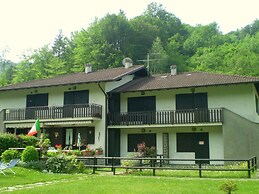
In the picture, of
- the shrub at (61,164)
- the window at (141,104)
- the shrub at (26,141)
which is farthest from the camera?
the window at (141,104)

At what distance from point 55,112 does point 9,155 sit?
771cm

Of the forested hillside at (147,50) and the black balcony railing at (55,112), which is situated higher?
the forested hillside at (147,50)

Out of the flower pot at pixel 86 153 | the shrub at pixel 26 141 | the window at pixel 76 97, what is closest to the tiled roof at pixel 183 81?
the window at pixel 76 97

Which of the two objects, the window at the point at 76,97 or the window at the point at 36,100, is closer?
the window at the point at 76,97

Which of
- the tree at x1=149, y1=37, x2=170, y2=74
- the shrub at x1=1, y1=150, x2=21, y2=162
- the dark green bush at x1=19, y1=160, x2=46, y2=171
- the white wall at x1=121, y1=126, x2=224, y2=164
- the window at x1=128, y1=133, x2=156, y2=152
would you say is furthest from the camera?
the tree at x1=149, y1=37, x2=170, y2=74

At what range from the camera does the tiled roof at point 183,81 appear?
22.2 meters

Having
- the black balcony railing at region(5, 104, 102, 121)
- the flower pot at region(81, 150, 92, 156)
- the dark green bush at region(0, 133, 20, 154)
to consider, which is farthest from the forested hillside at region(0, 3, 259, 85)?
the dark green bush at region(0, 133, 20, 154)

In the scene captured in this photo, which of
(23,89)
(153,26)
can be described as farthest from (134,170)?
(153,26)

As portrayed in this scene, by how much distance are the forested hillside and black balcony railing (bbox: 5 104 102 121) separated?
2546 centimetres

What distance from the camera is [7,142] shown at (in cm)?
2050

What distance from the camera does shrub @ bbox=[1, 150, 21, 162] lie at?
1842 centimetres

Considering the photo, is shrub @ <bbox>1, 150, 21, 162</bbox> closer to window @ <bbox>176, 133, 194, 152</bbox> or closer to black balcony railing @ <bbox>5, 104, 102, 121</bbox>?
black balcony railing @ <bbox>5, 104, 102, 121</bbox>

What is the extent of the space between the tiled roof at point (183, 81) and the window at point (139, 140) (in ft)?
11.8

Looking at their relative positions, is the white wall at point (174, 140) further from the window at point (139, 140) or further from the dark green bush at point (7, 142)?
the dark green bush at point (7, 142)
